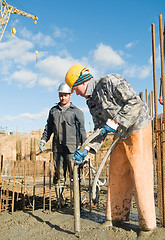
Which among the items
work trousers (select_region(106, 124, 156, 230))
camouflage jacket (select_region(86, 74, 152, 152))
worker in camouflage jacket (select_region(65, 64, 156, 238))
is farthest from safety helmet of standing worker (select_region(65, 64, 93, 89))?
work trousers (select_region(106, 124, 156, 230))

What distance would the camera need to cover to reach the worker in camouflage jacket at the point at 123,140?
94.4 inches

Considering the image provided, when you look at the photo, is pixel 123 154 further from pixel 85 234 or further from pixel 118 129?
pixel 85 234

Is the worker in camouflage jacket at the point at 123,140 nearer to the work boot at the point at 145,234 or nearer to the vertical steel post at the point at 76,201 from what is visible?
the work boot at the point at 145,234

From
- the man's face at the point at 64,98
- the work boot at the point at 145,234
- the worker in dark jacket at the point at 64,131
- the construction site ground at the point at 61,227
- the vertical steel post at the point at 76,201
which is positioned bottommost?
the construction site ground at the point at 61,227

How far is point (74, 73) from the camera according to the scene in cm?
281

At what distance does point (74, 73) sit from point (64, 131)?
55.2 inches

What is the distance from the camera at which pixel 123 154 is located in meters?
2.71

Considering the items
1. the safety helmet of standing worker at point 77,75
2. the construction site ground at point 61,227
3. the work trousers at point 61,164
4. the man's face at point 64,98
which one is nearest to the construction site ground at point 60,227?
the construction site ground at point 61,227

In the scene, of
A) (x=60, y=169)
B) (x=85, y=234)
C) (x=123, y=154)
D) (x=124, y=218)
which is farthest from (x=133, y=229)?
(x=60, y=169)

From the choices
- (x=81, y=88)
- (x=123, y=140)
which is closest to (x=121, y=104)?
(x=123, y=140)

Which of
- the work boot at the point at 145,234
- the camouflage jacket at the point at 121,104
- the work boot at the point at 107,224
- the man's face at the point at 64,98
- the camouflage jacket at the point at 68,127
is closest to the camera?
the work boot at the point at 145,234

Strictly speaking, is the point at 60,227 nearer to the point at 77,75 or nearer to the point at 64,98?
the point at 77,75

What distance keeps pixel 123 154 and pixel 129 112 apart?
0.60m

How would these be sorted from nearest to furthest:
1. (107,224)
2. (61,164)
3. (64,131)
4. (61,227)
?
(107,224)
(61,227)
(64,131)
(61,164)
